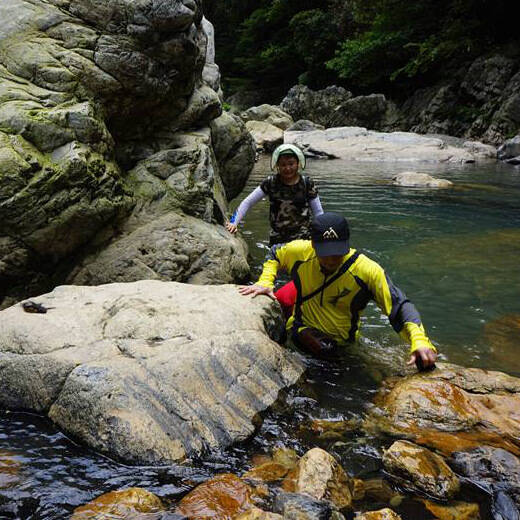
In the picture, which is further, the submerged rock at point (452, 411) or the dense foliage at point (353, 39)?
the dense foliage at point (353, 39)

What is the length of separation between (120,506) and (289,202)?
16.5 ft

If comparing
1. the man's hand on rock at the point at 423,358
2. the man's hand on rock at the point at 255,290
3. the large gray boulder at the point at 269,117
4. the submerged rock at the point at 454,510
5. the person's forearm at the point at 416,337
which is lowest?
the submerged rock at the point at 454,510

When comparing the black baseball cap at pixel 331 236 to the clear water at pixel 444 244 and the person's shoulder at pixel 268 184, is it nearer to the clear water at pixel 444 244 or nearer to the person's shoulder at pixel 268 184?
the clear water at pixel 444 244

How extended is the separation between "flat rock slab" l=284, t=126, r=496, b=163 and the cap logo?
2025 centimetres

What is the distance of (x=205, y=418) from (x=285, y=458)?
2.06 ft

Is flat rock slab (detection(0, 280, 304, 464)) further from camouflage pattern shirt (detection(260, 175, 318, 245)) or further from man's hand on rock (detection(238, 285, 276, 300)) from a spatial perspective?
camouflage pattern shirt (detection(260, 175, 318, 245))

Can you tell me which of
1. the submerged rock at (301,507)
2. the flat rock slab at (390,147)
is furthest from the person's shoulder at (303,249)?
the flat rock slab at (390,147)

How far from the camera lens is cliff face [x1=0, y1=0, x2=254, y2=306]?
5.38 metres

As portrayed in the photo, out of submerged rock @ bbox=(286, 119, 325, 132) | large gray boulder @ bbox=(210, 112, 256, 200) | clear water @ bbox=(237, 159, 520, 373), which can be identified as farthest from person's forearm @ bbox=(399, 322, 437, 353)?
submerged rock @ bbox=(286, 119, 325, 132)

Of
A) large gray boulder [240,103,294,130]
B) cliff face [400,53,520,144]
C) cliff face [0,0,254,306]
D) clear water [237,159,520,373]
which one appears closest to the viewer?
cliff face [0,0,254,306]

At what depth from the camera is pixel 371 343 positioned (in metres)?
5.80

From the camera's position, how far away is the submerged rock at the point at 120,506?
9.15 feet

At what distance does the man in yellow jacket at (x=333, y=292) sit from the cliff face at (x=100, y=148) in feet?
5.36

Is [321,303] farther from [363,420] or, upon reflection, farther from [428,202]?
[428,202]
